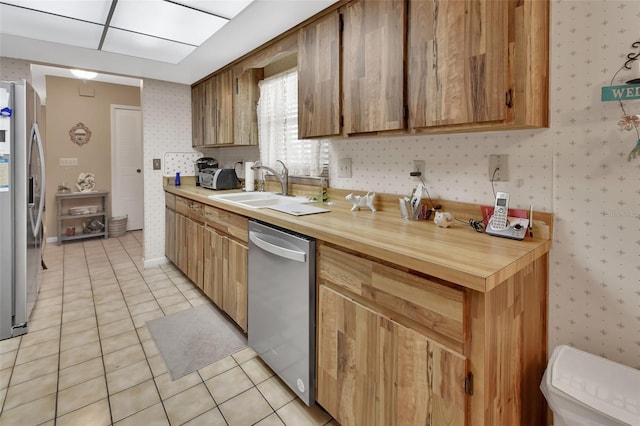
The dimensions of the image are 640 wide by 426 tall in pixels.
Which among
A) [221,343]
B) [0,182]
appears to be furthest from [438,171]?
[0,182]

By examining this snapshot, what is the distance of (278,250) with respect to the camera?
1638 mm

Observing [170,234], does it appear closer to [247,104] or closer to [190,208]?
[190,208]

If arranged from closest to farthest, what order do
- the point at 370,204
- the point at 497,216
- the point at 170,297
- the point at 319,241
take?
the point at 497,216 < the point at 319,241 < the point at 370,204 < the point at 170,297

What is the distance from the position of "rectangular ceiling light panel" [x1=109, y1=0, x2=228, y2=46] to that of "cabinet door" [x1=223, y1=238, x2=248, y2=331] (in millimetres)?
1428

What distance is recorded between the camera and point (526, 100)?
3.83 feet

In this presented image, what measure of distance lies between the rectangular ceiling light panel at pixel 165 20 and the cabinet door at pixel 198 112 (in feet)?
3.92

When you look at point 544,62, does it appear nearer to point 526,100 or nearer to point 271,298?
point 526,100

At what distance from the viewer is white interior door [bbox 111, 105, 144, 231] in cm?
534

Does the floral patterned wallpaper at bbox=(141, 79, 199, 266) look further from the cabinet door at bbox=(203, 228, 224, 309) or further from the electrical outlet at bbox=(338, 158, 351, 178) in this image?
the electrical outlet at bbox=(338, 158, 351, 178)

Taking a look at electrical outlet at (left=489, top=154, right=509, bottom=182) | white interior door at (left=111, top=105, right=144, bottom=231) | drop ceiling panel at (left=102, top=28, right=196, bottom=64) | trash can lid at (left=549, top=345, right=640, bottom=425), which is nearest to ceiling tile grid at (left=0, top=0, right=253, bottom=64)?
drop ceiling panel at (left=102, top=28, right=196, bottom=64)

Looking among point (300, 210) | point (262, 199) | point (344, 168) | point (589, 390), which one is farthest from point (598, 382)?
point (262, 199)

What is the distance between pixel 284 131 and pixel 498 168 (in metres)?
1.77

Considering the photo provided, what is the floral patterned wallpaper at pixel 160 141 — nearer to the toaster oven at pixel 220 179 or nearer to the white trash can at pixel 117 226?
the toaster oven at pixel 220 179

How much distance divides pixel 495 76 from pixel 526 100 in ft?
0.46
